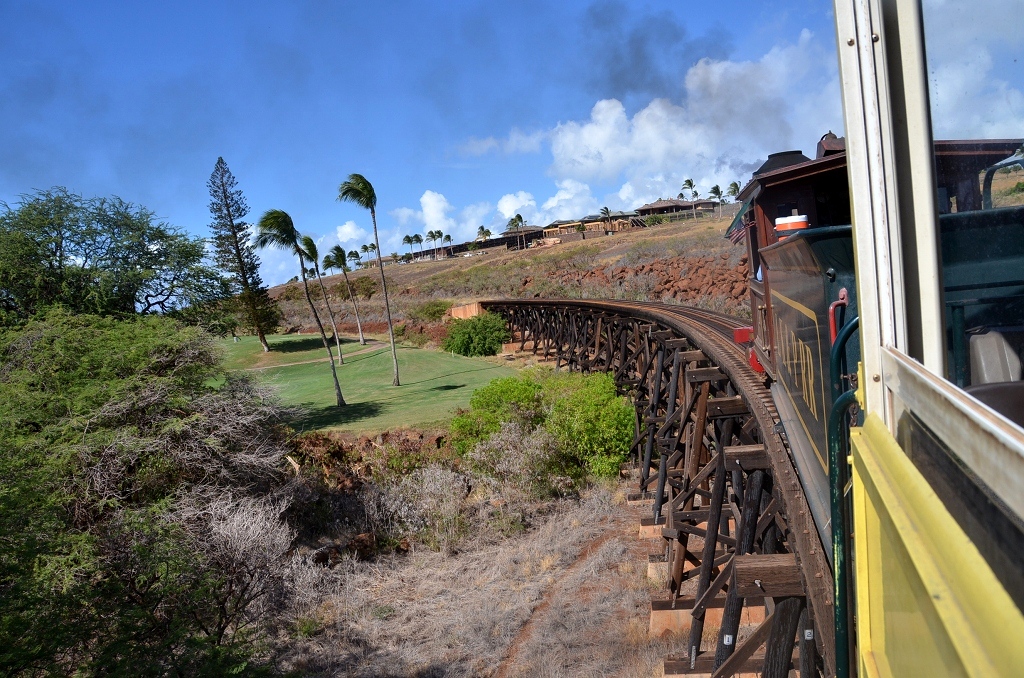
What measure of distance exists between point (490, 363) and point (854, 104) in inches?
1080

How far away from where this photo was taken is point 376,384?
85.7ft

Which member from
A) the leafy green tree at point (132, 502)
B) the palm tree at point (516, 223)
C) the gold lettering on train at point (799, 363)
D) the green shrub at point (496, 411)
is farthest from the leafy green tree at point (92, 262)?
the palm tree at point (516, 223)

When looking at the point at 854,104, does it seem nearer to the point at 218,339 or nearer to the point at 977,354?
the point at 977,354

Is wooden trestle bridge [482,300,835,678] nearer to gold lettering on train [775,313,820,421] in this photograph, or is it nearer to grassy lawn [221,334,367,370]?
gold lettering on train [775,313,820,421]

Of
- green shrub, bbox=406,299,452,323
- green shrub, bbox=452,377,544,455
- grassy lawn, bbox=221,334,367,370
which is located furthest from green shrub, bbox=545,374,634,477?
green shrub, bbox=406,299,452,323

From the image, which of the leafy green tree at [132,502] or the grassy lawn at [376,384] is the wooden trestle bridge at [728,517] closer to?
the leafy green tree at [132,502]

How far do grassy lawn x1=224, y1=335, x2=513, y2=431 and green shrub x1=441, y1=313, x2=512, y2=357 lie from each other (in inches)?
29.7

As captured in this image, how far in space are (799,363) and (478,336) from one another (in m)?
28.8

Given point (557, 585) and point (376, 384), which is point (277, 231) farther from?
point (557, 585)

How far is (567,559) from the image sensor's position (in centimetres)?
1141

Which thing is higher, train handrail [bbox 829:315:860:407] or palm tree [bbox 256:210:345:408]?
palm tree [bbox 256:210:345:408]

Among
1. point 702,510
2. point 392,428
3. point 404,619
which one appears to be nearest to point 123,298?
point 392,428

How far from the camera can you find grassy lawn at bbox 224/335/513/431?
64.0ft

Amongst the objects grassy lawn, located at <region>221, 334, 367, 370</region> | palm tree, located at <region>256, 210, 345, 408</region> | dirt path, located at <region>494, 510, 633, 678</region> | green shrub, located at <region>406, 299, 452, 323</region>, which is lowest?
dirt path, located at <region>494, 510, 633, 678</region>
